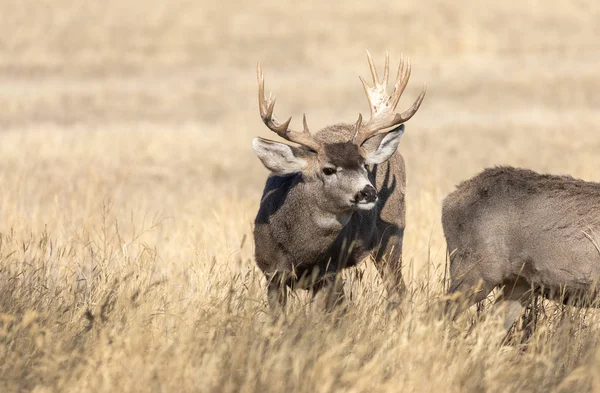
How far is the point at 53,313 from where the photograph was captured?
6.39m

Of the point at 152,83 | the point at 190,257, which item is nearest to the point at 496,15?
the point at 152,83

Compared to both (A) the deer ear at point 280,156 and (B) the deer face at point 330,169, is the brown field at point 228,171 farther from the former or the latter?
(A) the deer ear at point 280,156

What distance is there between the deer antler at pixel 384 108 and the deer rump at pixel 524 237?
0.96m

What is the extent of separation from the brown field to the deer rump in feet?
0.79

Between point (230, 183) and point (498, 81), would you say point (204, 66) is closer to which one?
point (498, 81)

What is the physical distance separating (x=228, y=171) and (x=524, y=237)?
10.3 metres

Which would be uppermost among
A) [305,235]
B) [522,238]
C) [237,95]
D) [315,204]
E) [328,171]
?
[328,171]

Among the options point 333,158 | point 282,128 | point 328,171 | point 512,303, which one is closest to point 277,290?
point 328,171

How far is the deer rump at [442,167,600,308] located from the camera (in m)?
7.03

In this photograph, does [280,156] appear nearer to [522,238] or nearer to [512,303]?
[522,238]

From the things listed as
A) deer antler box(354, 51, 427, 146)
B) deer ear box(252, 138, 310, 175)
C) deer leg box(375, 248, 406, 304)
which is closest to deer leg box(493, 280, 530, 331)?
deer leg box(375, 248, 406, 304)

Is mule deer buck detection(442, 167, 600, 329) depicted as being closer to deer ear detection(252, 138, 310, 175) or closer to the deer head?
the deer head

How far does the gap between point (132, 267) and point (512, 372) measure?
2.91 m

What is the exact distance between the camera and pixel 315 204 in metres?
7.89
